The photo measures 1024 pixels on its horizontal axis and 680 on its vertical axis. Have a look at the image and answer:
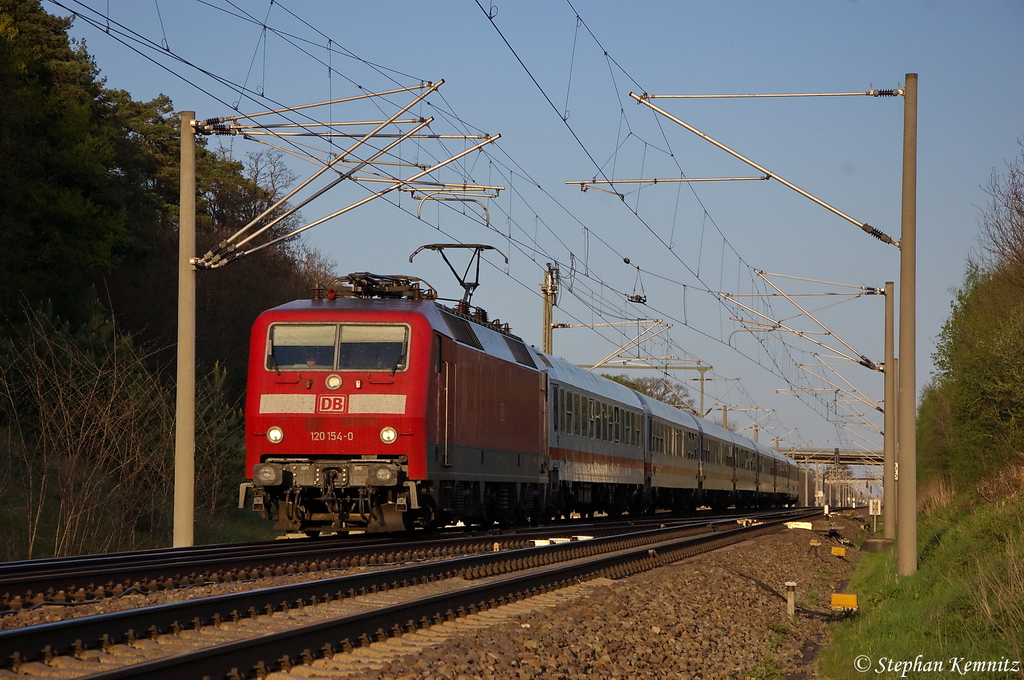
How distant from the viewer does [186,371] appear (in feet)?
54.5

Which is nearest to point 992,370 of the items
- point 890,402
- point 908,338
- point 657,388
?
point 890,402

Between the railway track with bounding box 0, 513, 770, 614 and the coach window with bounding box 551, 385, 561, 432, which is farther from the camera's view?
the coach window with bounding box 551, 385, 561, 432

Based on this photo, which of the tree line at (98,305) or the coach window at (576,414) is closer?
the tree line at (98,305)

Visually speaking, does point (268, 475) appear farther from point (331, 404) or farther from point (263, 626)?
point (263, 626)

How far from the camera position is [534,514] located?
991 inches

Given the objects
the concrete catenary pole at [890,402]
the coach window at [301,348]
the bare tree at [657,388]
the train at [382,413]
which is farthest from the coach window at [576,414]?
the bare tree at [657,388]

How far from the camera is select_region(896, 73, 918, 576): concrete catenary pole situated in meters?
14.8

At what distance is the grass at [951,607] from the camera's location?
9062 mm

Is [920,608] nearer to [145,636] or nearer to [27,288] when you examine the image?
[145,636]

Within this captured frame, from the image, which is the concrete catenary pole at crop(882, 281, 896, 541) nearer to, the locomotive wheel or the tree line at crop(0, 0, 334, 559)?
the locomotive wheel

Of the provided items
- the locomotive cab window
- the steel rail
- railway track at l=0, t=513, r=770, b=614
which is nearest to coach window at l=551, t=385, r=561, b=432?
railway track at l=0, t=513, r=770, b=614

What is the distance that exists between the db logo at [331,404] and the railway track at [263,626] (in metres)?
3.61

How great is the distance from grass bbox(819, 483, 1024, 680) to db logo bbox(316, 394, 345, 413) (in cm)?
720

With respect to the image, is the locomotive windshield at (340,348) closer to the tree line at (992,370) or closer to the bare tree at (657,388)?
the tree line at (992,370)
